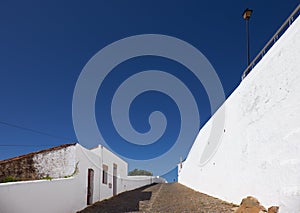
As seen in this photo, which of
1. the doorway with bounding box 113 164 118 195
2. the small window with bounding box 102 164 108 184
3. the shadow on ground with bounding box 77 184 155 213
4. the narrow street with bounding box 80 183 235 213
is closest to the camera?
the narrow street with bounding box 80 183 235 213

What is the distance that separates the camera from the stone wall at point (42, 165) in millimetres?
8859

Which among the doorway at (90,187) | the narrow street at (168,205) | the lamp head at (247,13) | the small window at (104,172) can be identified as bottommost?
the narrow street at (168,205)

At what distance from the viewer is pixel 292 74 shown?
5152 millimetres

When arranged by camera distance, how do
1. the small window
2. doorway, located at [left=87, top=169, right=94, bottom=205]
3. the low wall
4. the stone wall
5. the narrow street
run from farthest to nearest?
the small window
doorway, located at [left=87, top=169, right=94, bottom=205]
the stone wall
the narrow street
the low wall

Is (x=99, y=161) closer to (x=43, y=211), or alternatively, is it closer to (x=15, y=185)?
(x=43, y=211)

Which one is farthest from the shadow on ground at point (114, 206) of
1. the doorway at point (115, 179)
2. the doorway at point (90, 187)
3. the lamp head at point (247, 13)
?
the lamp head at point (247, 13)

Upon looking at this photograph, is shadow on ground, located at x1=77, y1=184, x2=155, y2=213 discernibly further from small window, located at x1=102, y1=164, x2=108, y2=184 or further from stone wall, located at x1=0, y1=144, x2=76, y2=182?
stone wall, located at x1=0, y1=144, x2=76, y2=182

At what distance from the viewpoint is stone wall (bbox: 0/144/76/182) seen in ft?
29.1

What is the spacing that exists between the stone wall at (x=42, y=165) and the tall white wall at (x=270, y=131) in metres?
5.49

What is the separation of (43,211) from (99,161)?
262 inches

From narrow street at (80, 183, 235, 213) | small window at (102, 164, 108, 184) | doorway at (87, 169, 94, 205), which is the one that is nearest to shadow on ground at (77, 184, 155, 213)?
narrow street at (80, 183, 235, 213)

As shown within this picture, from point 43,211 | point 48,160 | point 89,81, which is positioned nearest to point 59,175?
point 48,160

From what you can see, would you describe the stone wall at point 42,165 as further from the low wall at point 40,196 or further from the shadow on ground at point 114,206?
the shadow on ground at point 114,206

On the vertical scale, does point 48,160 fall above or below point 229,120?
below
